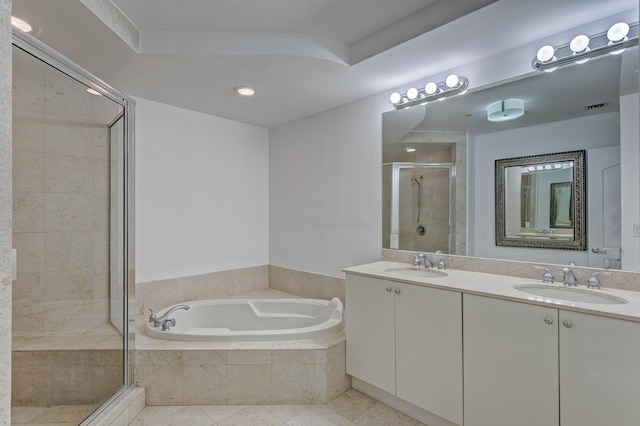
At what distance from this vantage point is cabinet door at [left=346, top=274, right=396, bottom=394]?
1.99 meters

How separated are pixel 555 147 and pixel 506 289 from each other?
0.89 meters

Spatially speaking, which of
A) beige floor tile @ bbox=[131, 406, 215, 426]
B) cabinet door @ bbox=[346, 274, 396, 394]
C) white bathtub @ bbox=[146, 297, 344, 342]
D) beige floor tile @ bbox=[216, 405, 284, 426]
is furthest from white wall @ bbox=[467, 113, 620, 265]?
beige floor tile @ bbox=[131, 406, 215, 426]

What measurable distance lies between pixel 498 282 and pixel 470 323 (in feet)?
1.07

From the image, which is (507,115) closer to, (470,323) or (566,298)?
(566,298)

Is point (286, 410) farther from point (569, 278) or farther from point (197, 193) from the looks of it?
point (197, 193)

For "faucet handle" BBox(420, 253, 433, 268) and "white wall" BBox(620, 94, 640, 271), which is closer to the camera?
"white wall" BBox(620, 94, 640, 271)

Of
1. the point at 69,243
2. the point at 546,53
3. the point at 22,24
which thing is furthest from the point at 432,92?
the point at 69,243

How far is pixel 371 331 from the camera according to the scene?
2.08 metres

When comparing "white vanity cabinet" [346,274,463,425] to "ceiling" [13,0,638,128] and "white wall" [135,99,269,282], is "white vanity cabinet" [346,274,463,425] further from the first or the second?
"white wall" [135,99,269,282]

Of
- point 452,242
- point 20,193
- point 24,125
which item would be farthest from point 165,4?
point 452,242

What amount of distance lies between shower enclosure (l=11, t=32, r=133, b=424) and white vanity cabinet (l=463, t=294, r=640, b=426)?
2.15 meters

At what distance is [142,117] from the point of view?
2703 millimetres

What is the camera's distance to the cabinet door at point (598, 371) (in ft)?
4.04

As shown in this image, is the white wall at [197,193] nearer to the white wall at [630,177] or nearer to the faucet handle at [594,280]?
the faucet handle at [594,280]
